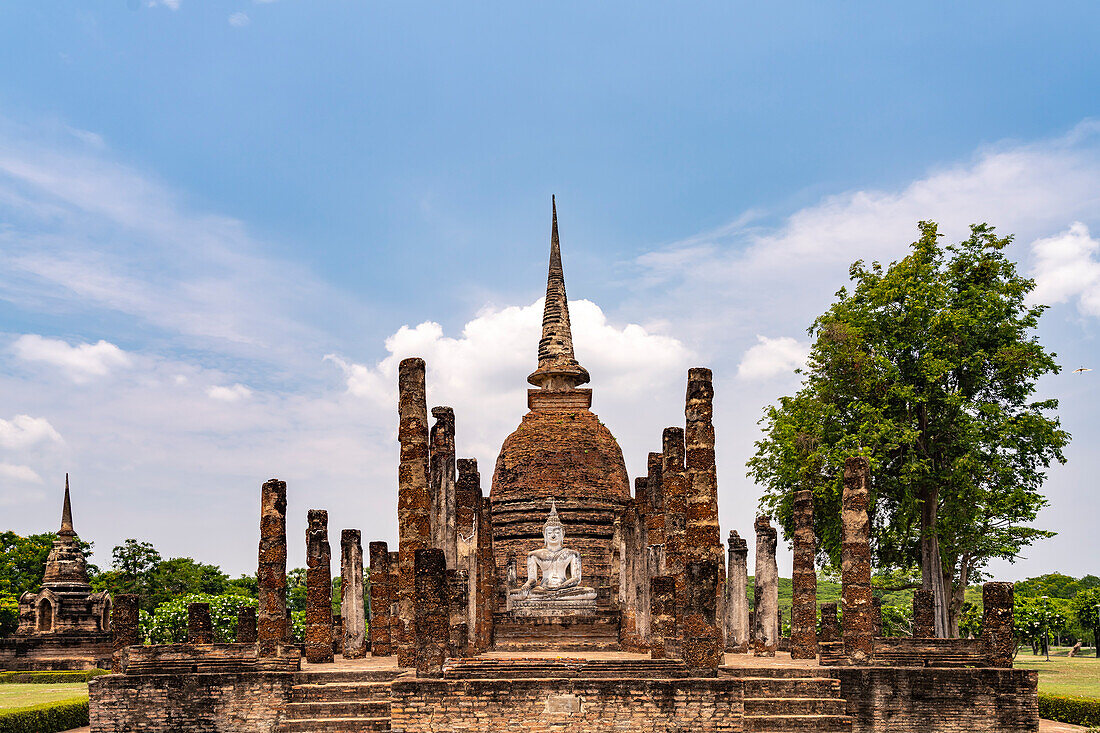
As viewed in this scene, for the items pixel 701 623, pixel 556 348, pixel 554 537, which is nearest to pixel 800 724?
pixel 701 623

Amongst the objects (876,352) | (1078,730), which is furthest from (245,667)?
(876,352)

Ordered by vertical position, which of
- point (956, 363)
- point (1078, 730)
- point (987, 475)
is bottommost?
point (1078, 730)

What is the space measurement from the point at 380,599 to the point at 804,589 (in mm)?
8868

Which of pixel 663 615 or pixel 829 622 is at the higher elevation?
pixel 663 615

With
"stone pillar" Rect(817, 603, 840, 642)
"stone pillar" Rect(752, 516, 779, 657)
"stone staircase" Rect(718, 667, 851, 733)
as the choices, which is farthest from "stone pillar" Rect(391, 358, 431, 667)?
"stone pillar" Rect(817, 603, 840, 642)

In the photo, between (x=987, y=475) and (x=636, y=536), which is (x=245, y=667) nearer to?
(x=636, y=536)

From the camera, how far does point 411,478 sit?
16438 millimetres

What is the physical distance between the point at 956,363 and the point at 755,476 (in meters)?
5.94

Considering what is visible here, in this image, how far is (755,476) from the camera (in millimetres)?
26391

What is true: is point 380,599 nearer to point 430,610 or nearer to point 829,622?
point 430,610

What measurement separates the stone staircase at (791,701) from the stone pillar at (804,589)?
11.5ft

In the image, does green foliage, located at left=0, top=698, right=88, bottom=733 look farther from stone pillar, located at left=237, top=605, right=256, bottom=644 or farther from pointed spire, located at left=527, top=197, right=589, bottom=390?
pointed spire, located at left=527, top=197, right=589, bottom=390

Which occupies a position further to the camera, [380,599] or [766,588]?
[766,588]

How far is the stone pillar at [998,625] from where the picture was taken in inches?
648
